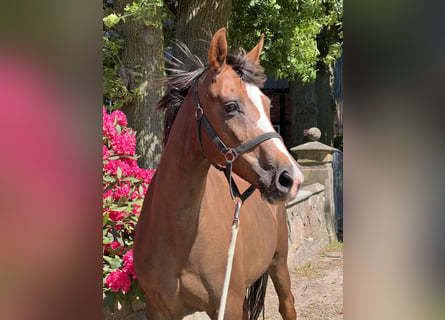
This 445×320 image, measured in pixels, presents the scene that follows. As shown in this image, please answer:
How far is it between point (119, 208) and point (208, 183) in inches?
32.9

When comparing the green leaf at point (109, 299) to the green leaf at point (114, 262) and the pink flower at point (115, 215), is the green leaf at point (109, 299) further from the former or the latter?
the pink flower at point (115, 215)

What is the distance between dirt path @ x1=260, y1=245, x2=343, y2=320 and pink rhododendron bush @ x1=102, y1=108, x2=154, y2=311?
7.94ft

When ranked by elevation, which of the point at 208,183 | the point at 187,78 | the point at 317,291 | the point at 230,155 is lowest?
the point at 317,291

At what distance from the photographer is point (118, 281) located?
2.72 m

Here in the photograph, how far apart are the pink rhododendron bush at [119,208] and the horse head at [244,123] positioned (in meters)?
1.16

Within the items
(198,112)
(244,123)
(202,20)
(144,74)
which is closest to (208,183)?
(198,112)

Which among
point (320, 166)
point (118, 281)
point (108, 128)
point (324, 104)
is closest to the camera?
point (118, 281)

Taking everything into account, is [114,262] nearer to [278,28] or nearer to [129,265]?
[129,265]

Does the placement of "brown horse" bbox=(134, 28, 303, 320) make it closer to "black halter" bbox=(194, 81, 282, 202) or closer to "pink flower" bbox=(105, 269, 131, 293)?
"black halter" bbox=(194, 81, 282, 202)

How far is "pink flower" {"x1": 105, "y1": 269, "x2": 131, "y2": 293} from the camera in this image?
2.71 metres

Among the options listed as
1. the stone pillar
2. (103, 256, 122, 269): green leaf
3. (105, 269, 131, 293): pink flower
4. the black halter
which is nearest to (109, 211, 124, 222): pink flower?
(103, 256, 122, 269): green leaf
